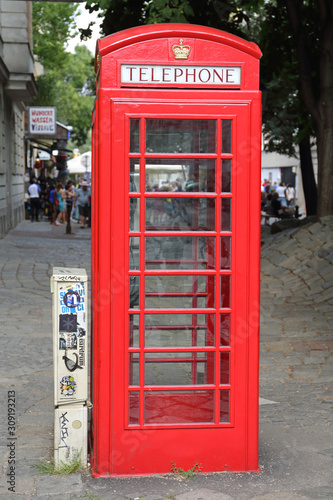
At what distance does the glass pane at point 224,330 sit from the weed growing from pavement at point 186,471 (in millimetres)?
700

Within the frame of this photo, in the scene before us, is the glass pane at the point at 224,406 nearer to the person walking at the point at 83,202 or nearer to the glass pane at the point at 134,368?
the glass pane at the point at 134,368

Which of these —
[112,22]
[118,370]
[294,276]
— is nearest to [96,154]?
[118,370]

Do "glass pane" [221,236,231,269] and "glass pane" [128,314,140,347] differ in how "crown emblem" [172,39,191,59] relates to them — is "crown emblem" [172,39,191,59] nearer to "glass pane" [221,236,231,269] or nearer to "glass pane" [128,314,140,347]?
"glass pane" [221,236,231,269]

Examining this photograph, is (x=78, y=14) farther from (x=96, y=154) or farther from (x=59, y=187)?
(x=96, y=154)

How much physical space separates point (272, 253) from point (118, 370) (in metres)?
9.94

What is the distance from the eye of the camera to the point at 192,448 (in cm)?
429

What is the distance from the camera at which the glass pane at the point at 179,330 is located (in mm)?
4281

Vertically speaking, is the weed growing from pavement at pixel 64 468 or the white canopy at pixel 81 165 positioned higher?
the white canopy at pixel 81 165

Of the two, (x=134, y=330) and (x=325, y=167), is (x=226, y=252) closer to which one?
(x=134, y=330)

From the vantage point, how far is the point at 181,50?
161 inches

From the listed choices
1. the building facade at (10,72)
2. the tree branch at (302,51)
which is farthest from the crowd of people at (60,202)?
the tree branch at (302,51)

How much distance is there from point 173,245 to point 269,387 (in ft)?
8.60

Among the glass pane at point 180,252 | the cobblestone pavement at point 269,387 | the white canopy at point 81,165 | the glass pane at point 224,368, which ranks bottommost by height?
the cobblestone pavement at point 269,387

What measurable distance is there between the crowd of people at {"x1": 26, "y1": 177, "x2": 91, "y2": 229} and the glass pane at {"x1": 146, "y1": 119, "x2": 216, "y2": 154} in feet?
66.6
